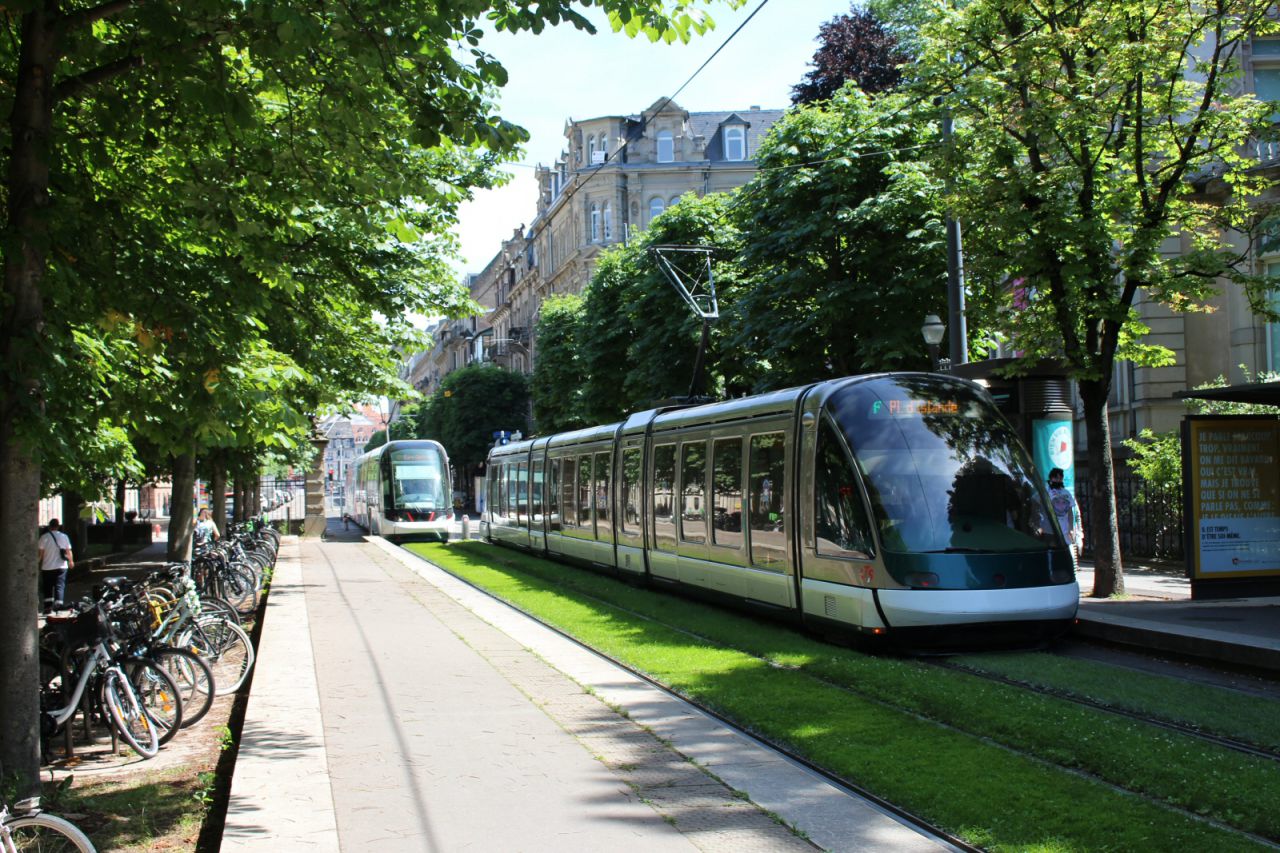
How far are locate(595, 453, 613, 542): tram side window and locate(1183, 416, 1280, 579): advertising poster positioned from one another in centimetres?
1121

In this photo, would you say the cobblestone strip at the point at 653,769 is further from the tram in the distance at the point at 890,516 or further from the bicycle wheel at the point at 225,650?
the tram in the distance at the point at 890,516

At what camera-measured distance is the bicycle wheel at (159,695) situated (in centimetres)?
971

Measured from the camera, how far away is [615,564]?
23.1 metres

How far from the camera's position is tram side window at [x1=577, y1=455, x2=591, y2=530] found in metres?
25.6

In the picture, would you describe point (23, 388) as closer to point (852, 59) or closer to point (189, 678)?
point (189, 678)

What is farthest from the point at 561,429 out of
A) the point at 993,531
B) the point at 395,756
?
the point at 395,756

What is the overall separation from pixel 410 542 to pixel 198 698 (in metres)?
35.7

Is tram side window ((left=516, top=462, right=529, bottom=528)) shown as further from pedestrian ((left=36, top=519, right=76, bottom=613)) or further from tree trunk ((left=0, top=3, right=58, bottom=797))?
tree trunk ((left=0, top=3, right=58, bottom=797))

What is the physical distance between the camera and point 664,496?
1988cm

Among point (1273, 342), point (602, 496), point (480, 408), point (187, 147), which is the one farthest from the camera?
point (480, 408)

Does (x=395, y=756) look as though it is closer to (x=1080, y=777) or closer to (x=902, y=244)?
(x=1080, y=777)

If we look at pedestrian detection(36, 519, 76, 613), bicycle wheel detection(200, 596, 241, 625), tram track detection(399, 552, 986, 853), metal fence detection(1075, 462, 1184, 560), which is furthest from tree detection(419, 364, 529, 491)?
tram track detection(399, 552, 986, 853)

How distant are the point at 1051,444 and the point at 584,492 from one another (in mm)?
9995

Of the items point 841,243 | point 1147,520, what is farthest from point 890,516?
point 841,243
